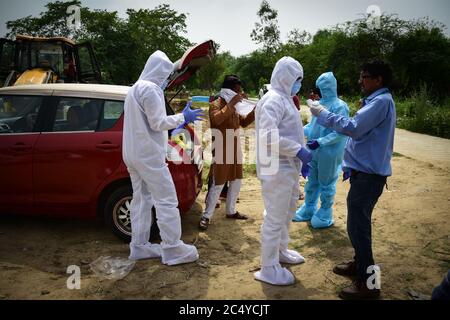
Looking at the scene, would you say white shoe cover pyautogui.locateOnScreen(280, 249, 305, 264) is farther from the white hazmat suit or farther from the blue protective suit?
the blue protective suit

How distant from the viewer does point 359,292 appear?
3.19 m

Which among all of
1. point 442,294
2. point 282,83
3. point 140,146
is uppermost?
point 282,83

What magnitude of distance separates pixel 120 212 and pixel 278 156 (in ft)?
6.62

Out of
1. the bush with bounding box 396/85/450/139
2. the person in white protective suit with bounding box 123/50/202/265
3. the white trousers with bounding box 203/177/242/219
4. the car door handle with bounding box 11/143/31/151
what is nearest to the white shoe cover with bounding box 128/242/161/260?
the person in white protective suit with bounding box 123/50/202/265

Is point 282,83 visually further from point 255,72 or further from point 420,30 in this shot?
point 255,72

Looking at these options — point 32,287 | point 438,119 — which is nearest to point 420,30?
point 438,119

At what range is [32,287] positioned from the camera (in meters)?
3.37

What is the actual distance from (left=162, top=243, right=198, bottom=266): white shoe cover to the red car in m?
0.61

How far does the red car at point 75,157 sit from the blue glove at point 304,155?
1535 millimetres

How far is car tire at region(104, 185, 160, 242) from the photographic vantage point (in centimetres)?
418

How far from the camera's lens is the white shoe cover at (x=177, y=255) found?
3.79 m

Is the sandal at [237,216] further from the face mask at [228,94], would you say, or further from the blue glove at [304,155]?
the blue glove at [304,155]
